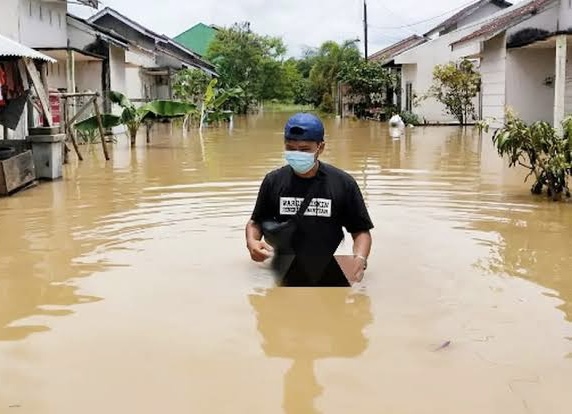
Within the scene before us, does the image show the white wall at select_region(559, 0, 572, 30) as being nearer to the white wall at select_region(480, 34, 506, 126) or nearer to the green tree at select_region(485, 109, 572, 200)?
the white wall at select_region(480, 34, 506, 126)

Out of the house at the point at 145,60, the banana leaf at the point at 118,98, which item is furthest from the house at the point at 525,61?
the house at the point at 145,60

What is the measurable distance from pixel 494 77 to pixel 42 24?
1572cm

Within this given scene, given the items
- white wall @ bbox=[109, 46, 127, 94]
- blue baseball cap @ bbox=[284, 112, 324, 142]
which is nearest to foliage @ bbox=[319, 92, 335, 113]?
white wall @ bbox=[109, 46, 127, 94]

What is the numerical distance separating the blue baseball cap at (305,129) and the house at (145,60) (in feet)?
103

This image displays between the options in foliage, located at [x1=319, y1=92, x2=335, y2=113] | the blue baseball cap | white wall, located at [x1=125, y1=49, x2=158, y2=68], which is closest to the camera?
the blue baseball cap

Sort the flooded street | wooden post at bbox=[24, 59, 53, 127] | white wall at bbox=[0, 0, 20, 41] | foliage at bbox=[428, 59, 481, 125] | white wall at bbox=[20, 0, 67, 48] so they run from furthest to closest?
foliage at bbox=[428, 59, 481, 125]
white wall at bbox=[20, 0, 67, 48]
white wall at bbox=[0, 0, 20, 41]
wooden post at bbox=[24, 59, 53, 127]
the flooded street

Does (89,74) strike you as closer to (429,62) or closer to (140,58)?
(140,58)

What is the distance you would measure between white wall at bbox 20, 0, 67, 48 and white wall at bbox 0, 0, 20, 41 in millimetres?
333

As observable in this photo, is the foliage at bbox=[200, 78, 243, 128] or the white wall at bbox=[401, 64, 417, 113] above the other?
the white wall at bbox=[401, 64, 417, 113]

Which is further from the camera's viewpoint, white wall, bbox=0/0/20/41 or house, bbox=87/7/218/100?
house, bbox=87/7/218/100

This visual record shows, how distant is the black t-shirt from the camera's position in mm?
5574

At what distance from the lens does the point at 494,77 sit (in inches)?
1112

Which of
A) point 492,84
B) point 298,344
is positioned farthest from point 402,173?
point 492,84

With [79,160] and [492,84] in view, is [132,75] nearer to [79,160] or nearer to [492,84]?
[492,84]
